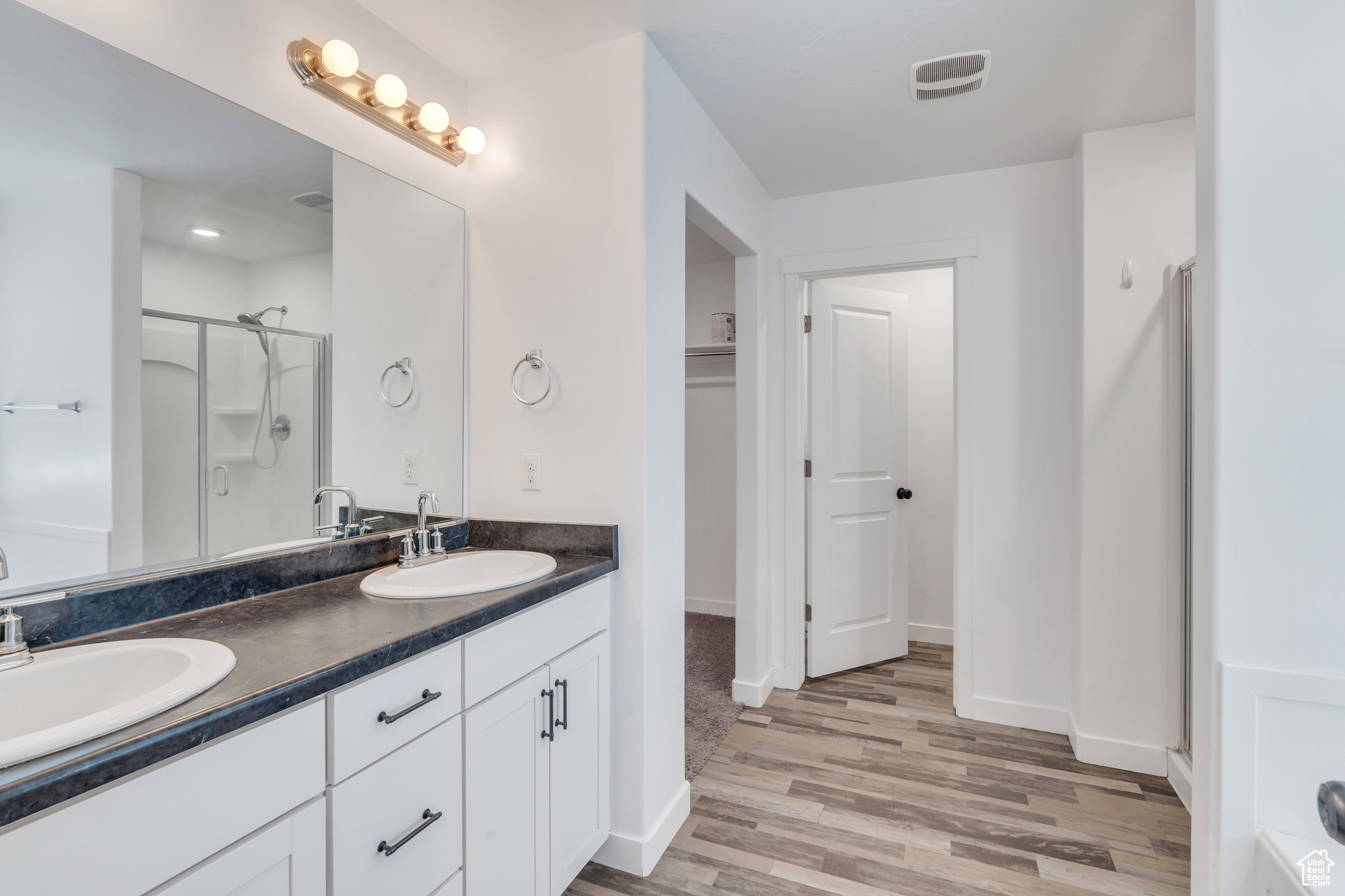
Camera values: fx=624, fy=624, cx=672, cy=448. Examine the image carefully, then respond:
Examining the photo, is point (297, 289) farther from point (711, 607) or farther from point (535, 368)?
point (711, 607)

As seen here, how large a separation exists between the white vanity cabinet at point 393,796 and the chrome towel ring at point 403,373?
31.0 inches

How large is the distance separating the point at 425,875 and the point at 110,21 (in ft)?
5.67

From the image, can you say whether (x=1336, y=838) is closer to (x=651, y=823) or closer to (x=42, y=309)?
(x=651, y=823)

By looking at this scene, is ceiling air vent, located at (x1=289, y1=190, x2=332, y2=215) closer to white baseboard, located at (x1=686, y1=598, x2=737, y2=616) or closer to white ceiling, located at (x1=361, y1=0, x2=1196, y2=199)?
white ceiling, located at (x1=361, y1=0, x2=1196, y2=199)

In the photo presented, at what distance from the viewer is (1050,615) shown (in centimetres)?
262

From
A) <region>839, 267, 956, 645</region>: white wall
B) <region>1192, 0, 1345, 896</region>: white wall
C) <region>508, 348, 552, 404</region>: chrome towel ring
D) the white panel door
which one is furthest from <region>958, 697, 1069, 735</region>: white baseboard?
<region>508, 348, 552, 404</region>: chrome towel ring

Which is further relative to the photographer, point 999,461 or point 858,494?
point 858,494

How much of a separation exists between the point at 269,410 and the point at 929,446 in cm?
335

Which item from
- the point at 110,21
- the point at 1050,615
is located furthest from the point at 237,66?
the point at 1050,615

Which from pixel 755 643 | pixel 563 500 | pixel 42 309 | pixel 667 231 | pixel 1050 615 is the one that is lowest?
pixel 755 643

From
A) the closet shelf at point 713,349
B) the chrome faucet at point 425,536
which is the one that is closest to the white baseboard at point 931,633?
the closet shelf at point 713,349

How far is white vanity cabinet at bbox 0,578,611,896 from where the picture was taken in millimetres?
727

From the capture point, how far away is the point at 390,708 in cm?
109

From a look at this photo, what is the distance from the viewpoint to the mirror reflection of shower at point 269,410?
1.47 m
